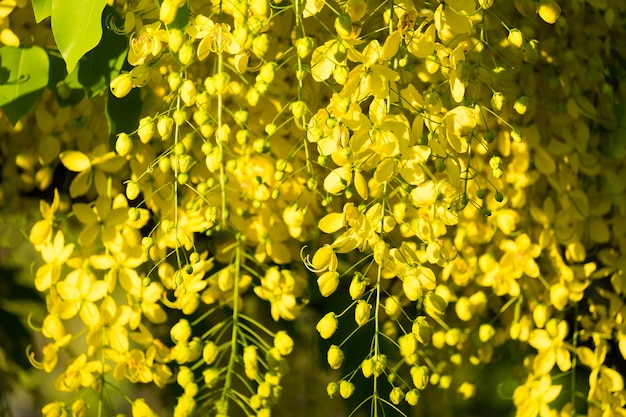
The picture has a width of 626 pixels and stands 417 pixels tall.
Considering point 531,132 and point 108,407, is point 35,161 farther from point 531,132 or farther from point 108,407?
point 531,132

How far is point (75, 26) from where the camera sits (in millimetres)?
797

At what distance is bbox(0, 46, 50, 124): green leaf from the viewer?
0.95 meters

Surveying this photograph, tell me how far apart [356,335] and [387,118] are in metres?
0.48

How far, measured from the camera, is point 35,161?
48.2 inches

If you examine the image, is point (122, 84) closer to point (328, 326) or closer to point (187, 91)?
point (187, 91)

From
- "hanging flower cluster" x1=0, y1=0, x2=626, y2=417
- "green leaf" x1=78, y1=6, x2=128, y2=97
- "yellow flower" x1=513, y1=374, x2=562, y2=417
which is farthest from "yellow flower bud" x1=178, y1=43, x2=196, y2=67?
"yellow flower" x1=513, y1=374, x2=562, y2=417

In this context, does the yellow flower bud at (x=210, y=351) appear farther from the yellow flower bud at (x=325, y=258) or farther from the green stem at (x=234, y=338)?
the yellow flower bud at (x=325, y=258)

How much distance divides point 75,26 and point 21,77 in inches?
7.9

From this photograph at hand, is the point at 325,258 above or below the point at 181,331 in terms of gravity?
above

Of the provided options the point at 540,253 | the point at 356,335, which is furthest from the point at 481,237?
the point at 356,335

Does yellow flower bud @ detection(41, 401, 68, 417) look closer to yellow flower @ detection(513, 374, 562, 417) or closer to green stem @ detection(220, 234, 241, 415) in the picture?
green stem @ detection(220, 234, 241, 415)

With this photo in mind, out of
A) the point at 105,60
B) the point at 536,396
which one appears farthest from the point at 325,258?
the point at 536,396

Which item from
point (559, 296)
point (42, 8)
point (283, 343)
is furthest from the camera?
point (559, 296)

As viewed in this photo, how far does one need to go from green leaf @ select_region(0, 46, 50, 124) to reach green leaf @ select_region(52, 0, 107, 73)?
17 cm
